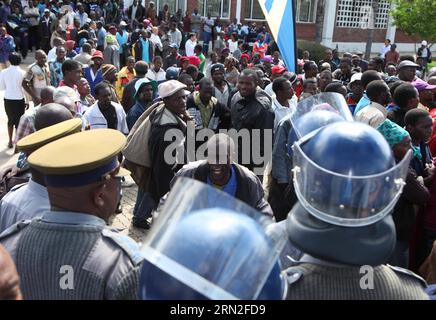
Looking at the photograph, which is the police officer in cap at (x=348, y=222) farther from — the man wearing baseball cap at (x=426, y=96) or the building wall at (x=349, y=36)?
the building wall at (x=349, y=36)

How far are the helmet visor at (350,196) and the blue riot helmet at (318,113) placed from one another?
57cm

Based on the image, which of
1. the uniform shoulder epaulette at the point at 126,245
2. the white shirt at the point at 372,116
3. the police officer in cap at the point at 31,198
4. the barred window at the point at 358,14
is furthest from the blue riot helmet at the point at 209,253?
the barred window at the point at 358,14

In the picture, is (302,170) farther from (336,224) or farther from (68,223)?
(68,223)

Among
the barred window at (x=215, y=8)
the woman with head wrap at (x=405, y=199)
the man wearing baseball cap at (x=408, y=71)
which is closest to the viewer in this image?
the woman with head wrap at (x=405, y=199)

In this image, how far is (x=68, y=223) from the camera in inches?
70.2

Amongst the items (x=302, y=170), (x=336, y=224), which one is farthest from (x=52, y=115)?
(x=336, y=224)

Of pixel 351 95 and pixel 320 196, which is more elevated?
pixel 320 196

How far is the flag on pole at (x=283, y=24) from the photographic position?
244 inches

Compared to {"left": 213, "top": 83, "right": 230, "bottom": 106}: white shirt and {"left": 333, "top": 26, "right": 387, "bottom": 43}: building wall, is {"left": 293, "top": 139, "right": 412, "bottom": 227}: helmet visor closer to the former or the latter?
{"left": 213, "top": 83, "right": 230, "bottom": 106}: white shirt

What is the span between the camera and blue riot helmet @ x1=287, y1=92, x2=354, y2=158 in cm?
212

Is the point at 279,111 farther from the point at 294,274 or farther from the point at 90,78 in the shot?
the point at 294,274
